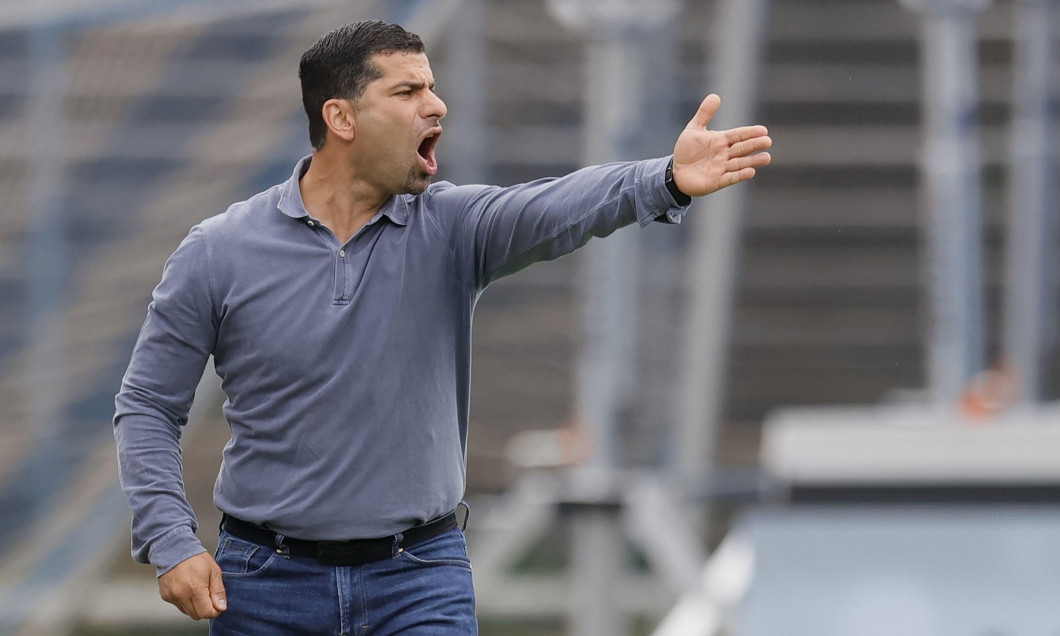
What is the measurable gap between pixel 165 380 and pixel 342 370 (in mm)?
308

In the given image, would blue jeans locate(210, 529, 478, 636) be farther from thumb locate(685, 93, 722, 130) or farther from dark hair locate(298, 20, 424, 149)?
thumb locate(685, 93, 722, 130)

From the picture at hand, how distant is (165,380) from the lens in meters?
3.21

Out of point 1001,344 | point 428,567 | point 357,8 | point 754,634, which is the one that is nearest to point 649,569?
point 1001,344

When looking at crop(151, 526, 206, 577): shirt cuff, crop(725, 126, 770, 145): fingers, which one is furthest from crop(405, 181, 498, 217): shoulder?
crop(151, 526, 206, 577): shirt cuff

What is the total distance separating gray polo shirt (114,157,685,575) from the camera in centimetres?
316

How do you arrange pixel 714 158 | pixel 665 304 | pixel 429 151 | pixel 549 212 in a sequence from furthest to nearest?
pixel 665 304 < pixel 429 151 < pixel 549 212 < pixel 714 158

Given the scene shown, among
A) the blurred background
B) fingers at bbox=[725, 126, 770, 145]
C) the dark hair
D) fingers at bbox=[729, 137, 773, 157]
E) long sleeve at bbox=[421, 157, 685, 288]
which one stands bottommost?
the blurred background

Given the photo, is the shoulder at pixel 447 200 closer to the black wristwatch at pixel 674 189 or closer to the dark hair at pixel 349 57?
the dark hair at pixel 349 57

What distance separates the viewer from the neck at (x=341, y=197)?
10.7 ft

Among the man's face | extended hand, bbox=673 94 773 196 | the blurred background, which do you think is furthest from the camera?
the blurred background

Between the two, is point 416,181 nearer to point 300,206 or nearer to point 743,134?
point 300,206

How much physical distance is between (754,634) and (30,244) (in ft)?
14.3

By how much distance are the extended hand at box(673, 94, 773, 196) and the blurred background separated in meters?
4.17

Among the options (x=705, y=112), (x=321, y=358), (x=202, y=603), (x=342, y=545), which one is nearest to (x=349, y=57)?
(x=321, y=358)
